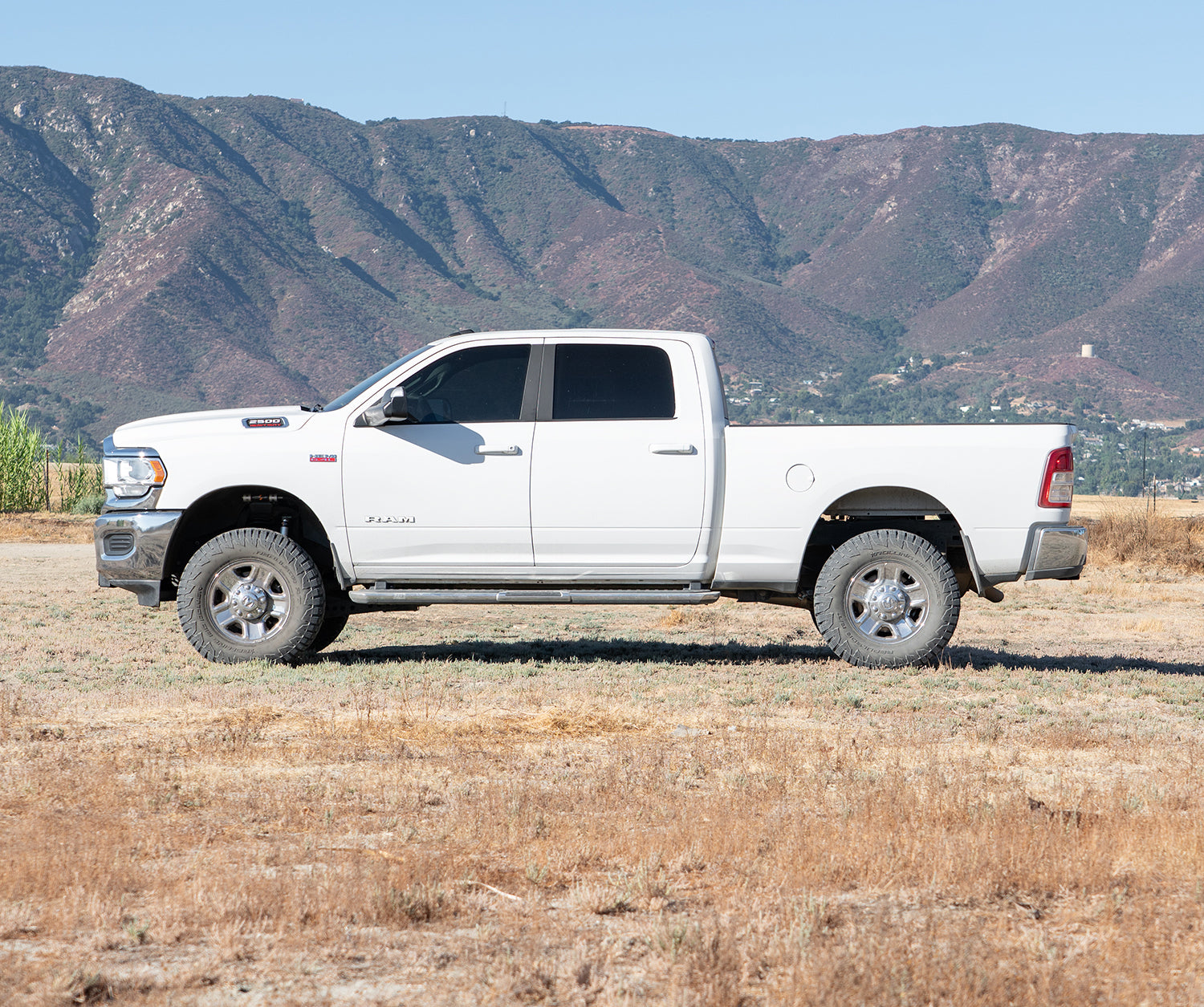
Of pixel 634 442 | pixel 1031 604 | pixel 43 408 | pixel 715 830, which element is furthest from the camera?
pixel 43 408

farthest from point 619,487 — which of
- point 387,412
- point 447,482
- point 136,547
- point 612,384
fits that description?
point 136,547

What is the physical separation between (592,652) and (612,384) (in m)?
2.58

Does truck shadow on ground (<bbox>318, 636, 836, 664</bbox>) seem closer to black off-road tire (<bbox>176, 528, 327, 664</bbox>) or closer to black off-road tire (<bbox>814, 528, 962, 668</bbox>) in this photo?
black off-road tire (<bbox>176, 528, 327, 664</bbox>)

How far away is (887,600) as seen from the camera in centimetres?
989

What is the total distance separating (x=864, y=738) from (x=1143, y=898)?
2.89 m

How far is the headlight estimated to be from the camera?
987cm

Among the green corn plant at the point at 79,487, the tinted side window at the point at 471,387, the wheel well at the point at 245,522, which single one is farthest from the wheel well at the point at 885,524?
the green corn plant at the point at 79,487

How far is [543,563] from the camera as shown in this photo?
9.65 metres

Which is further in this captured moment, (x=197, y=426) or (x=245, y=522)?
(x=245, y=522)

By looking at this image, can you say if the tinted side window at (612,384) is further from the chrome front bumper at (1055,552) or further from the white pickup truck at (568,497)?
the chrome front bumper at (1055,552)

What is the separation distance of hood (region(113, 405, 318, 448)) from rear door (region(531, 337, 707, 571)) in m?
1.75

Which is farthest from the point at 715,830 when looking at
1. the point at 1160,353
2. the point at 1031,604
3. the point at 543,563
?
the point at 1160,353

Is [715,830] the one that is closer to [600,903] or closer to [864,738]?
[600,903]

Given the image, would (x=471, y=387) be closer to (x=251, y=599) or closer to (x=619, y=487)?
(x=619, y=487)
